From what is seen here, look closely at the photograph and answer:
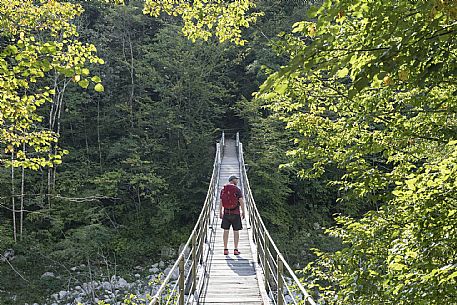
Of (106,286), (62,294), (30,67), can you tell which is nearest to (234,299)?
(30,67)

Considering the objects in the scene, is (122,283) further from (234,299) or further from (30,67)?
(30,67)

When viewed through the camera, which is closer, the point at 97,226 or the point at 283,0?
the point at 97,226

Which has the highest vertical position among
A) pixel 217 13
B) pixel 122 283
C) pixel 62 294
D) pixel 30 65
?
pixel 217 13

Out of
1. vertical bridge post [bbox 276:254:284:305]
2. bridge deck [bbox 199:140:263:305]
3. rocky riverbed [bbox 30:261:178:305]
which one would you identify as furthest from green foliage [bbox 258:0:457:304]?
rocky riverbed [bbox 30:261:178:305]

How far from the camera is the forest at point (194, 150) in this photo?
9.61ft

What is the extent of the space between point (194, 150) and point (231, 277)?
1179cm

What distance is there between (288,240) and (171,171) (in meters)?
5.20

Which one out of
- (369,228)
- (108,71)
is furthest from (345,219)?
(108,71)

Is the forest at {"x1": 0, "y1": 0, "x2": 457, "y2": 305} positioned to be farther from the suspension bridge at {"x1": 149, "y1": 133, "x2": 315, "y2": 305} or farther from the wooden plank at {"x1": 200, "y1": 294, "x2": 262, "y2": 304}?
the wooden plank at {"x1": 200, "y1": 294, "x2": 262, "y2": 304}

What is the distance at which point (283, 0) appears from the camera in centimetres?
2142

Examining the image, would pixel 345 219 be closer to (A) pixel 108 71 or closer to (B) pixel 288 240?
(B) pixel 288 240

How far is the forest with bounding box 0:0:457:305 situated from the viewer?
9.61 feet

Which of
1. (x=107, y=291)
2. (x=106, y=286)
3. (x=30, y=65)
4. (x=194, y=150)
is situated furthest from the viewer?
(x=194, y=150)

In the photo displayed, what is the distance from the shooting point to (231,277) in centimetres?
571
